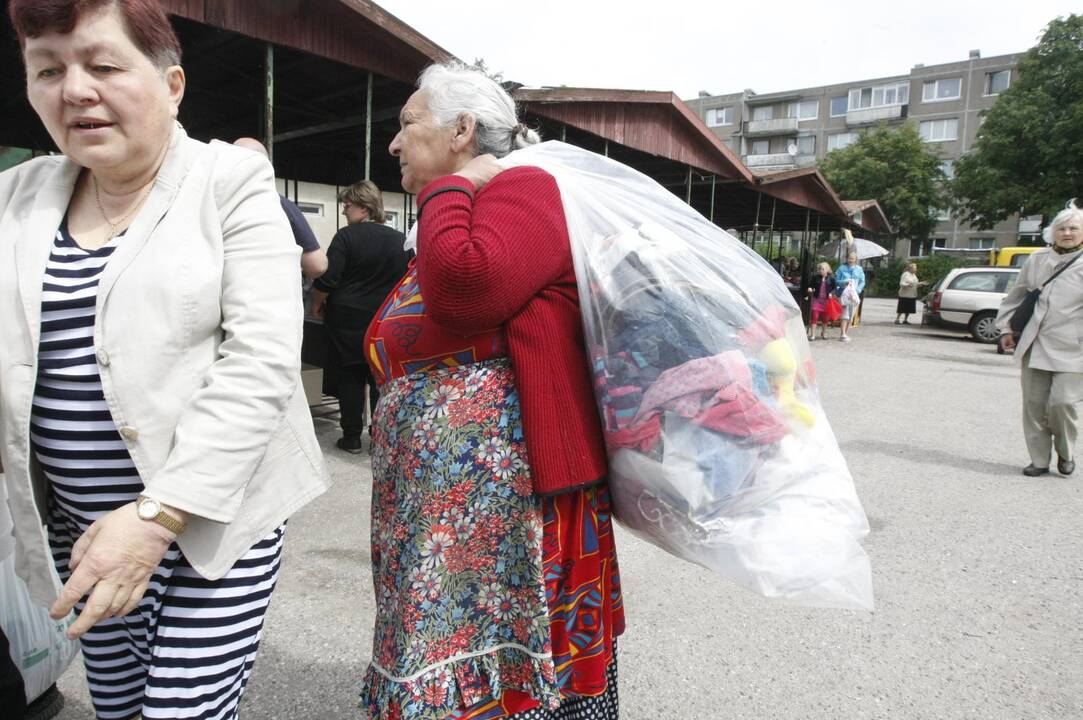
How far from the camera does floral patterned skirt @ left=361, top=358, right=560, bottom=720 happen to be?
1391mm

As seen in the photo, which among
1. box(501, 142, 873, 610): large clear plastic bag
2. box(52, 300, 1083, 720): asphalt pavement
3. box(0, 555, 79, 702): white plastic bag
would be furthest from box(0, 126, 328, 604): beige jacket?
box(52, 300, 1083, 720): asphalt pavement

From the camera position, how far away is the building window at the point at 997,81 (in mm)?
44719

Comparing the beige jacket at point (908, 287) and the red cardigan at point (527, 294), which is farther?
the beige jacket at point (908, 287)

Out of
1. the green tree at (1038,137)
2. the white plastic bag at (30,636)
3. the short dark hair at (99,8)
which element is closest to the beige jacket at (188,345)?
the short dark hair at (99,8)

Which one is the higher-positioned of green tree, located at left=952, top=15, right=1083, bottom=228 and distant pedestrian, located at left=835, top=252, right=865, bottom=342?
green tree, located at left=952, top=15, right=1083, bottom=228

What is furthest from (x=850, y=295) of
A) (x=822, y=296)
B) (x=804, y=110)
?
(x=804, y=110)

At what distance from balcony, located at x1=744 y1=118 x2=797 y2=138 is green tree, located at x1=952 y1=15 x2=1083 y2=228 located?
25.6m

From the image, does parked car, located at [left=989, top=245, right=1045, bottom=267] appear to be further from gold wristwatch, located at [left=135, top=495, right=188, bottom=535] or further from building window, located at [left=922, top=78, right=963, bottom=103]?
building window, located at [left=922, top=78, right=963, bottom=103]

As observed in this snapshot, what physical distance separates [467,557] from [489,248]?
633 mm

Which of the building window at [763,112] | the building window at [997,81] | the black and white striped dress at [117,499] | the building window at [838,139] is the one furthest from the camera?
the building window at [763,112]

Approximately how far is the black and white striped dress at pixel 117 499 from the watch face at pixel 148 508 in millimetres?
166

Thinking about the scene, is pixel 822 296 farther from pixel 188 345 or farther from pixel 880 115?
pixel 880 115

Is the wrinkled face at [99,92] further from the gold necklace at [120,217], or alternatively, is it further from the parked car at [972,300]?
the parked car at [972,300]

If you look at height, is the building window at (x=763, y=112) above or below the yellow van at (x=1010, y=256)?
above
